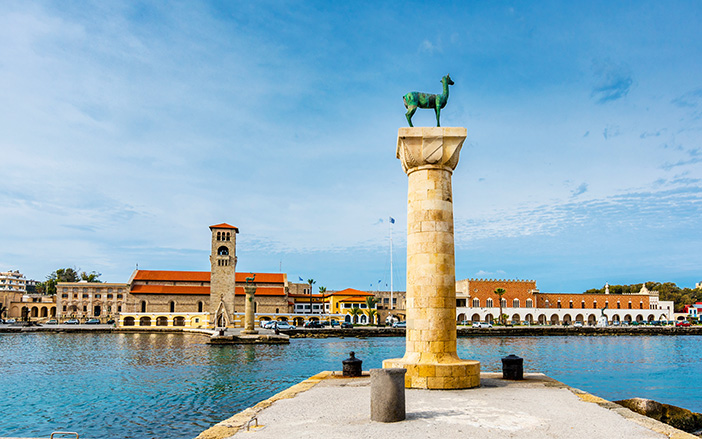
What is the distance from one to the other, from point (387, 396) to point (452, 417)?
139 centimetres

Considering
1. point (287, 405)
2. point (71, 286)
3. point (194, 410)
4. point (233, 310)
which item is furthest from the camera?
point (71, 286)

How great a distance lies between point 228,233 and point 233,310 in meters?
12.1

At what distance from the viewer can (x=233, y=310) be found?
271ft

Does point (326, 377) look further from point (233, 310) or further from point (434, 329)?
point (233, 310)

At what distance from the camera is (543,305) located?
99.6 metres

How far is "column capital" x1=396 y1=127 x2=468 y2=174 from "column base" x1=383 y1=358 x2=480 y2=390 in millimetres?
5376

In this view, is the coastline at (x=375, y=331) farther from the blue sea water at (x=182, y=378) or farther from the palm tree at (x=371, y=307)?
the blue sea water at (x=182, y=378)

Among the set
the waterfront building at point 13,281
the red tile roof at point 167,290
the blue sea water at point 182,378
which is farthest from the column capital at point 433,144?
the waterfront building at point 13,281

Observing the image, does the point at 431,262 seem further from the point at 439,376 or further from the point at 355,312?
the point at 355,312

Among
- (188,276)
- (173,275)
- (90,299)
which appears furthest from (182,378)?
(90,299)

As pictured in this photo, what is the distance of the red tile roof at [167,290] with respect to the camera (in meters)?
85.4

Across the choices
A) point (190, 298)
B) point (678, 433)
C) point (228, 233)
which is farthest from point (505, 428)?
point (190, 298)

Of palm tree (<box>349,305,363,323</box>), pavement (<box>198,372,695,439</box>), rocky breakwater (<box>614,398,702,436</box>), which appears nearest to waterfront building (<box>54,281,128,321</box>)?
palm tree (<box>349,305,363,323</box>)

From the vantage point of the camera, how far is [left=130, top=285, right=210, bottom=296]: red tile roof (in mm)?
85375
